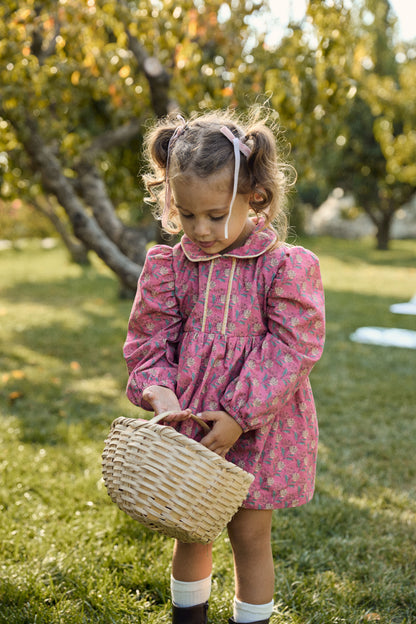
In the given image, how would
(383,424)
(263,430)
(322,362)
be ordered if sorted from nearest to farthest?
(263,430), (383,424), (322,362)

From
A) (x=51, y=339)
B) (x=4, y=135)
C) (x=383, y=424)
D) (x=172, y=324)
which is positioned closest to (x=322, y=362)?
(x=383, y=424)

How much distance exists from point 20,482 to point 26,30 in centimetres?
292

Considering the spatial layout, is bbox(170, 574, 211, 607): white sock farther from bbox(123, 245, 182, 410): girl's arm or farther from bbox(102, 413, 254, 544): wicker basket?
bbox(123, 245, 182, 410): girl's arm

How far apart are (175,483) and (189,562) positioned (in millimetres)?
525

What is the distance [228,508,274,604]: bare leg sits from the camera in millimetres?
1788

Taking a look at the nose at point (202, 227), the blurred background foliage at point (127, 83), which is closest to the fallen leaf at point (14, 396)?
the blurred background foliage at point (127, 83)

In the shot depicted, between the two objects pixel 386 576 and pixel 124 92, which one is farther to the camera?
pixel 124 92

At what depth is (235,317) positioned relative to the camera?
1740 mm

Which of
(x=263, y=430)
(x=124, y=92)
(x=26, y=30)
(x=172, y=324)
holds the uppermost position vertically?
(x=26, y=30)

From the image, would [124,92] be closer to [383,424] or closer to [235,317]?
[383,424]

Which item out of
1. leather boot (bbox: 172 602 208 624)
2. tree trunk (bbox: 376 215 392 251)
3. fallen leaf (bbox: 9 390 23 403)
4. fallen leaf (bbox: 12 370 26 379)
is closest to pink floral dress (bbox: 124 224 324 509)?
leather boot (bbox: 172 602 208 624)

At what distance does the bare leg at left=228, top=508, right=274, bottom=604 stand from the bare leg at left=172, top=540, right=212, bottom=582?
121 mm

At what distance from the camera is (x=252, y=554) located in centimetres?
180

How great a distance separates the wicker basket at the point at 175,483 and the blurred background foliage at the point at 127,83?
6.78ft
